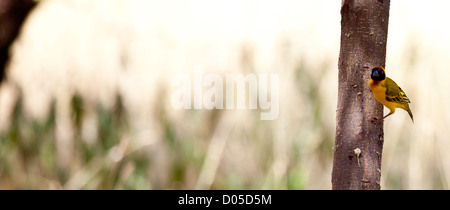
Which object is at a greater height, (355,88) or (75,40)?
(75,40)

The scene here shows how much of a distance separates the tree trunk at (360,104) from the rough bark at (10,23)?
111 centimetres

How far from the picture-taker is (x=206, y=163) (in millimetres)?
1318

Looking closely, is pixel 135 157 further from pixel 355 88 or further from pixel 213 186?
pixel 355 88

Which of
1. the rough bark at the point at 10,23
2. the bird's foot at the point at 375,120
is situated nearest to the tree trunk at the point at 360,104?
the bird's foot at the point at 375,120

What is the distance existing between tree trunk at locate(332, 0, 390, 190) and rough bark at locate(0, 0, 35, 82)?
1.11 m

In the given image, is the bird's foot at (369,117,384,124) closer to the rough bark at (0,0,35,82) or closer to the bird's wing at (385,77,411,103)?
the bird's wing at (385,77,411,103)

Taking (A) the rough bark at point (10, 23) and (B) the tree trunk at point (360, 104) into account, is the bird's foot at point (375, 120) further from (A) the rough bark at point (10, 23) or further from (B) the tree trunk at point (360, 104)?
(A) the rough bark at point (10, 23)

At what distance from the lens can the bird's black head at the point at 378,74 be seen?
0.63 metres

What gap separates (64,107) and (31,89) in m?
0.12

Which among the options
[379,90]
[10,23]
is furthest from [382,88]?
[10,23]

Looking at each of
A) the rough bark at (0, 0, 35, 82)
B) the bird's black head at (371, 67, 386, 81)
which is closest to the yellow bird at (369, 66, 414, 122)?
the bird's black head at (371, 67, 386, 81)

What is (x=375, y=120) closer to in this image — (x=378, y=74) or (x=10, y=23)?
(x=378, y=74)
